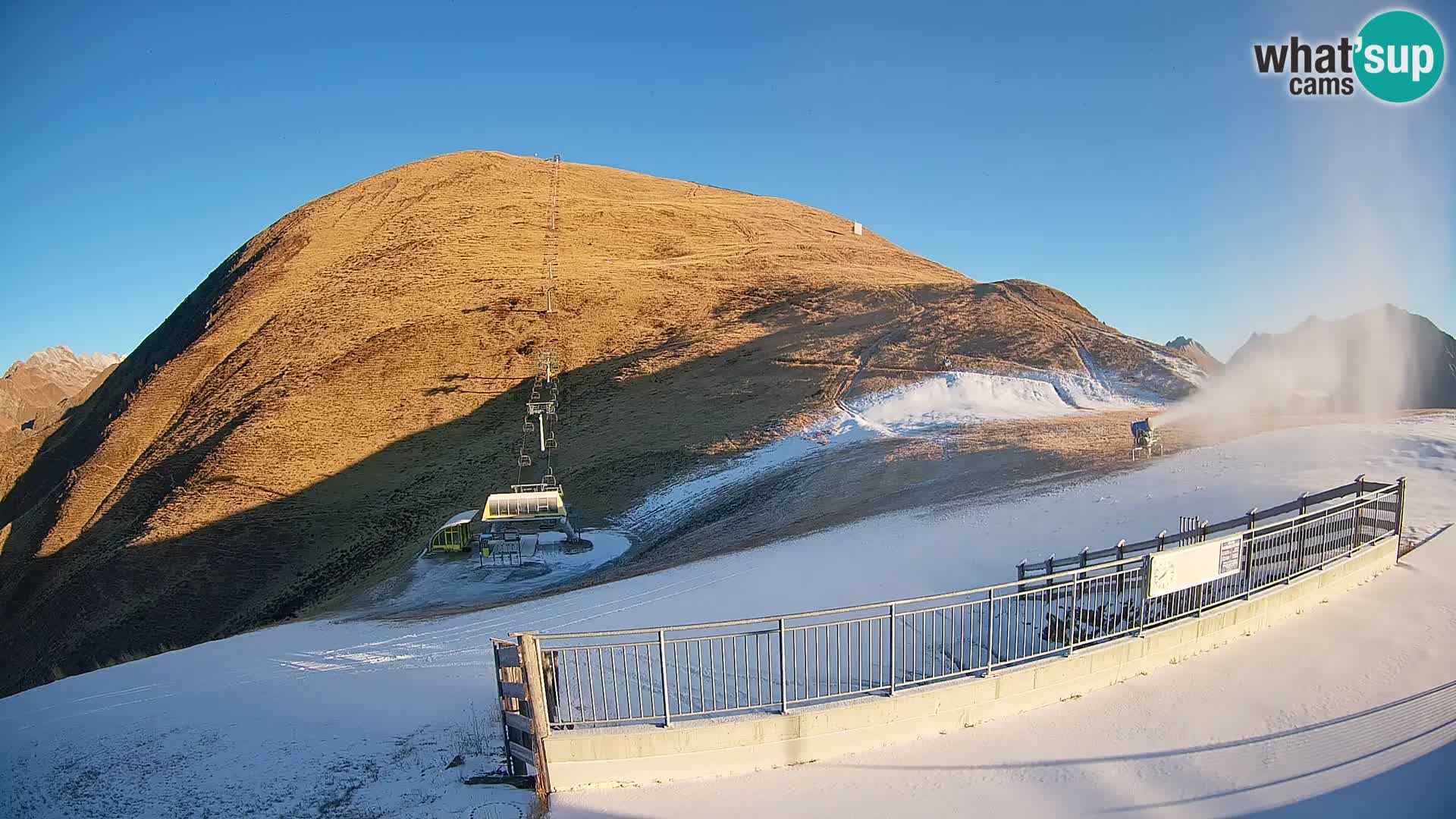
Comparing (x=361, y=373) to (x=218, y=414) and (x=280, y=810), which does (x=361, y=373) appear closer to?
(x=218, y=414)

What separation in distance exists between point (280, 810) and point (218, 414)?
5165 centimetres

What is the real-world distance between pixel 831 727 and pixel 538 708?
267 cm

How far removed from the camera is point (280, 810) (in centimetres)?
736

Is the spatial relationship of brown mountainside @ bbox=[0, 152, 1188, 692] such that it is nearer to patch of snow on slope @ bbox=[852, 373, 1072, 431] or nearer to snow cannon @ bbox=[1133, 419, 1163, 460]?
patch of snow on slope @ bbox=[852, 373, 1072, 431]

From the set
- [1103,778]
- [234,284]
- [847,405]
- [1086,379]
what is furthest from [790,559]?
[234,284]

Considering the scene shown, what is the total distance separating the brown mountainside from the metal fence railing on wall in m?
23.9

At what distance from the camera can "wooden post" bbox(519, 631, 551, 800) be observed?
6.60m

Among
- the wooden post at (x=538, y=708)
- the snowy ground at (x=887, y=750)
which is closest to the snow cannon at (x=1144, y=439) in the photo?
the snowy ground at (x=887, y=750)

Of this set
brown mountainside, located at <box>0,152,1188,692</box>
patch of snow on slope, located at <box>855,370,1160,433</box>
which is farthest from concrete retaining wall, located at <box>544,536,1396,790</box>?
brown mountainside, located at <box>0,152,1188,692</box>

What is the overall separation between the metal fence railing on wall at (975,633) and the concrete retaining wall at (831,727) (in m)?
0.18

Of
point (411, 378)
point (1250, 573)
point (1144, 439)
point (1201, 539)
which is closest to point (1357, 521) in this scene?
point (1201, 539)

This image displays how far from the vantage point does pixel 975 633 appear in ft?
35.8

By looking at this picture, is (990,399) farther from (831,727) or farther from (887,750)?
(831,727)

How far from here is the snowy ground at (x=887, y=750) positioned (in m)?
6.50
